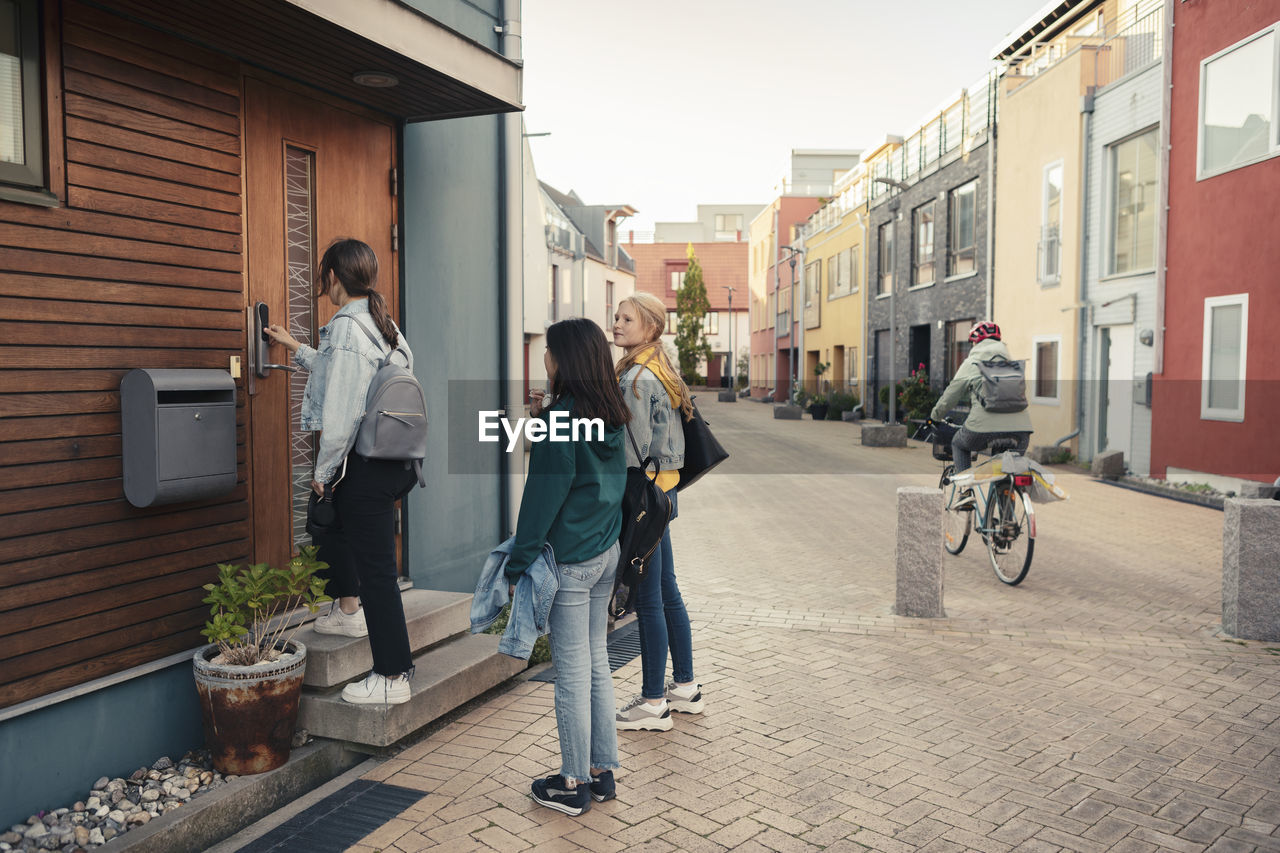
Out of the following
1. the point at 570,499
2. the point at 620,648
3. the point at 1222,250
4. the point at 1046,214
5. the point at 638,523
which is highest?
the point at 1046,214

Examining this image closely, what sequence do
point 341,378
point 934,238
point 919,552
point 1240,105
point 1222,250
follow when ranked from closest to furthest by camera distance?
1. point 341,378
2. point 919,552
3. point 1240,105
4. point 1222,250
5. point 934,238

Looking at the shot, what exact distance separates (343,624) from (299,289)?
171cm

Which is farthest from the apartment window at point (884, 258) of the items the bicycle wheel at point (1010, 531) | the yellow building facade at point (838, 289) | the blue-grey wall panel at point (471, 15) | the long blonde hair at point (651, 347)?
the long blonde hair at point (651, 347)

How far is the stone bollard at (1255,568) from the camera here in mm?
5996

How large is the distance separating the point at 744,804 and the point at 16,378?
10.3 feet

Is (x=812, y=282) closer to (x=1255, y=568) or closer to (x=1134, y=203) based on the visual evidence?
(x=1134, y=203)

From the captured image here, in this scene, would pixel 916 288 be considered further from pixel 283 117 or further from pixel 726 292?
pixel 726 292

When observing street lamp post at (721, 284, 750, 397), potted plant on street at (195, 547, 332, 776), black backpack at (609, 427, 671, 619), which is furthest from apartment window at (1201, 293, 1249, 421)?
street lamp post at (721, 284, 750, 397)

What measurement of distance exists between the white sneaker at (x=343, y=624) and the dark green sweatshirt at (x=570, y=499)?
133 centimetres

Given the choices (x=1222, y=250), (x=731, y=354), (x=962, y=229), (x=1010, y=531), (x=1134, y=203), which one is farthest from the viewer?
(x=731, y=354)

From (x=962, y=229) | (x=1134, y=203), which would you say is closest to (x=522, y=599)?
(x=1134, y=203)

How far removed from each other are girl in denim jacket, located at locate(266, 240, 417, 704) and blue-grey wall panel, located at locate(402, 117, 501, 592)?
4.99 feet

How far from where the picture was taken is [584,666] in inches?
144

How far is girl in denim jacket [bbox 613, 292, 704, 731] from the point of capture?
4.21 meters
